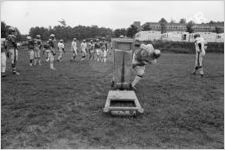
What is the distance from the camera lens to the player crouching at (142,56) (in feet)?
32.3

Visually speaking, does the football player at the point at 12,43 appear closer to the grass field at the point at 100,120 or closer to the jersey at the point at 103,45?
the grass field at the point at 100,120

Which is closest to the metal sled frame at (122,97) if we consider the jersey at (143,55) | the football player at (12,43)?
the jersey at (143,55)

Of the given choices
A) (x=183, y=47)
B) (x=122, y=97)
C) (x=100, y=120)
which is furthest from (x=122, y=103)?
(x=183, y=47)

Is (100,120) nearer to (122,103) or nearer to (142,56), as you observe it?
(122,103)

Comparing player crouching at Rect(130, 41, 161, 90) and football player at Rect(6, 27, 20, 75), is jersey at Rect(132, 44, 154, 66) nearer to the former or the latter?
player crouching at Rect(130, 41, 161, 90)

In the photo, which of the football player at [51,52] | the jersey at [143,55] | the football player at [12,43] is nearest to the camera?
the jersey at [143,55]

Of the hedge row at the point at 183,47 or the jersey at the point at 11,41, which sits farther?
the hedge row at the point at 183,47

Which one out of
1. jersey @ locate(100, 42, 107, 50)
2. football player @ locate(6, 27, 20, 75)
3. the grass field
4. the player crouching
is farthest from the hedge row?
the grass field

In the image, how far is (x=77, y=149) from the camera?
4.77m

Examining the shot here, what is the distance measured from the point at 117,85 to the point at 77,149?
5053 millimetres

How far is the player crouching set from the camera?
9836 millimetres

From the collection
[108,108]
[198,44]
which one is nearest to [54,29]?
[198,44]

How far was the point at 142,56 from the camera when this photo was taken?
32.7 ft

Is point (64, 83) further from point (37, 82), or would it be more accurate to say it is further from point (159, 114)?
point (159, 114)
